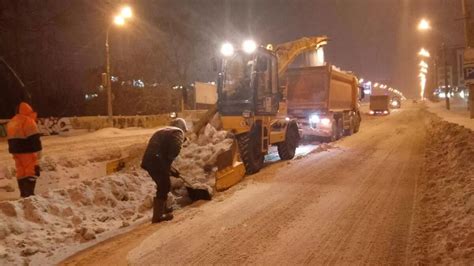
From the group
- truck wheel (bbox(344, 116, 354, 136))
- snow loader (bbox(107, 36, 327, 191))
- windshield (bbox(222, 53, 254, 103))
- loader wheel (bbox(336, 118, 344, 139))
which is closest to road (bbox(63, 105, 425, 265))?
snow loader (bbox(107, 36, 327, 191))

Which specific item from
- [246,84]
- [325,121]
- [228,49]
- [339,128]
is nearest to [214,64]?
[228,49]

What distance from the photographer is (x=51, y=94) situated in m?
→ 38.4

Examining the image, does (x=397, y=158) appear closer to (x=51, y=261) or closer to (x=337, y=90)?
(x=337, y=90)

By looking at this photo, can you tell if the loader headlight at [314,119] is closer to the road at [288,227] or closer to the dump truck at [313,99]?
the dump truck at [313,99]

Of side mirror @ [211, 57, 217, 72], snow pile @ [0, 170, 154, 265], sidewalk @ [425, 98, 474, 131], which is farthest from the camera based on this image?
sidewalk @ [425, 98, 474, 131]

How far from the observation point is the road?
5.90 metres

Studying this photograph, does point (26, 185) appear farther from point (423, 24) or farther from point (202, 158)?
point (423, 24)

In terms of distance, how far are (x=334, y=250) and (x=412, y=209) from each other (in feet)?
8.29

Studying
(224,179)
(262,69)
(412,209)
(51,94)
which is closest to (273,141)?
(262,69)

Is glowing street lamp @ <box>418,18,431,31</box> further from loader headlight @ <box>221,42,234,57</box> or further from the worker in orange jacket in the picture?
the worker in orange jacket

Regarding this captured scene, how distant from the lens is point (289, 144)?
14.5 meters

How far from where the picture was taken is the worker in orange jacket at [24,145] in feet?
27.7

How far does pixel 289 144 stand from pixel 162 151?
7177 mm

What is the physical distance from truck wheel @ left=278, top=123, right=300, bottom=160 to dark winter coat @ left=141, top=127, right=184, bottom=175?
6.63 meters
